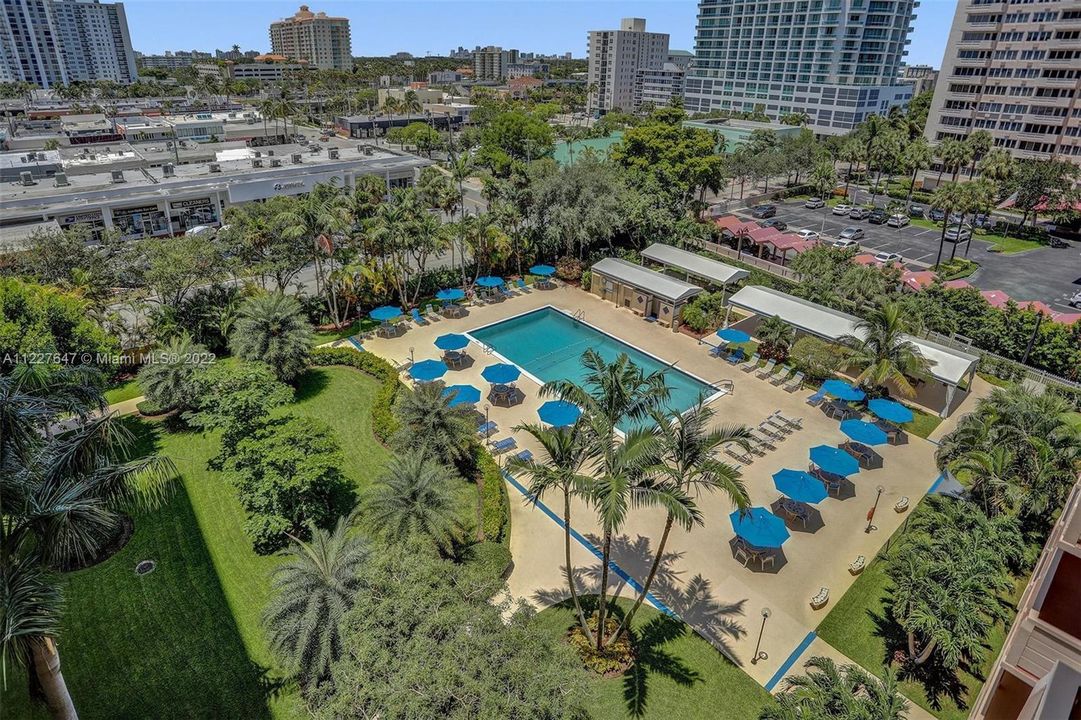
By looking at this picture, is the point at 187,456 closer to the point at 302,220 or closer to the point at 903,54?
the point at 302,220

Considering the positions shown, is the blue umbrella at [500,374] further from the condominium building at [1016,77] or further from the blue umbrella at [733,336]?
the condominium building at [1016,77]

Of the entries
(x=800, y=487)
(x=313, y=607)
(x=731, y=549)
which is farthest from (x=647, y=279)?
(x=313, y=607)

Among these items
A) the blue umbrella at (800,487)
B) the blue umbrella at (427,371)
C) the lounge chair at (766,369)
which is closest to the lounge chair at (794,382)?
the lounge chair at (766,369)

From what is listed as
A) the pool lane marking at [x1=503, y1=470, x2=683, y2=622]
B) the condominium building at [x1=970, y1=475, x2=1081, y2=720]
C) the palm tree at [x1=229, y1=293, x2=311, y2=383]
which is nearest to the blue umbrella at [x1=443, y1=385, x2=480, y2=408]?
the pool lane marking at [x1=503, y1=470, x2=683, y2=622]

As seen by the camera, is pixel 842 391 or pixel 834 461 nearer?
pixel 834 461

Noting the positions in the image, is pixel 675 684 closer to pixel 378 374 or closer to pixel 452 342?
pixel 452 342
